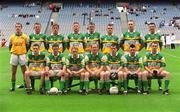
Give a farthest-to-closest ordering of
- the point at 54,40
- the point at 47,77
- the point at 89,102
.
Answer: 1. the point at 54,40
2. the point at 47,77
3. the point at 89,102

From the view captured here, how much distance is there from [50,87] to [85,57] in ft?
4.23

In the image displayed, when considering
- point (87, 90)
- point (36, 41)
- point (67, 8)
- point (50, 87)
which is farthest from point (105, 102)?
point (67, 8)

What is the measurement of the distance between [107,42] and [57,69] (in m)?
2.08

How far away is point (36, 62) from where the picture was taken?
44.2ft

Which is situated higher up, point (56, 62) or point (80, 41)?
point (80, 41)

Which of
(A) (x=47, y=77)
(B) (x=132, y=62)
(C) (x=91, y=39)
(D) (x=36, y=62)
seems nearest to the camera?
(A) (x=47, y=77)

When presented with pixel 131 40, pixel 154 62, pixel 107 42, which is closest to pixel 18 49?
pixel 107 42

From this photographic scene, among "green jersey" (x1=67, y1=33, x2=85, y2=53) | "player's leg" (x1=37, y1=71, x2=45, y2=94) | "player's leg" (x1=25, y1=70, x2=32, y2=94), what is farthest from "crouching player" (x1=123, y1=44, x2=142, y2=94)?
"player's leg" (x1=25, y1=70, x2=32, y2=94)

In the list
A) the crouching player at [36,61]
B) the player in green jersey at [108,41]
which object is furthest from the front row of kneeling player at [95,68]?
the player in green jersey at [108,41]

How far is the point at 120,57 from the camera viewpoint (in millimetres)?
13359

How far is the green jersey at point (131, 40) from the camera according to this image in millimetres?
14531

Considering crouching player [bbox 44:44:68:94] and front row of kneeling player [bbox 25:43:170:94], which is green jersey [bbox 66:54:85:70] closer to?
front row of kneeling player [bbox 25:43:170:94]

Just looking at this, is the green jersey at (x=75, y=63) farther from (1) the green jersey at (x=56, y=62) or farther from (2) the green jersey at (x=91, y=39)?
(2) the green jersey at (x=91, y=39)

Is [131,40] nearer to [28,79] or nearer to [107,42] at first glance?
[107,42]
